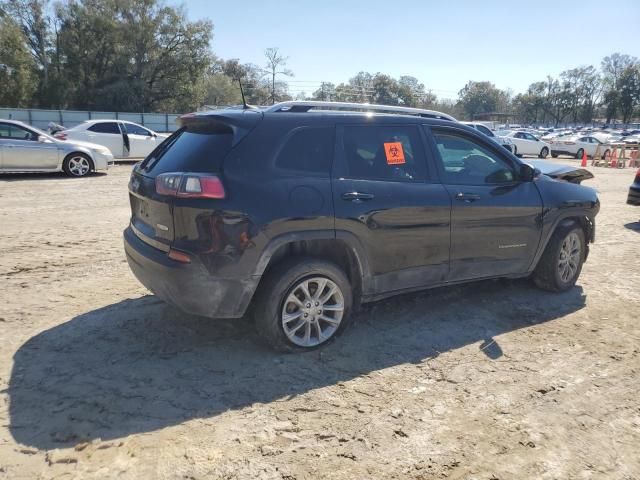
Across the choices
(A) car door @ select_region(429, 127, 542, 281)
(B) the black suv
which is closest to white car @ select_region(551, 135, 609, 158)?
(A) car door @ select_region(429, 127, 542, 281)

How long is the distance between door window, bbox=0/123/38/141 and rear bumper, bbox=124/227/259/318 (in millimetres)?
10792

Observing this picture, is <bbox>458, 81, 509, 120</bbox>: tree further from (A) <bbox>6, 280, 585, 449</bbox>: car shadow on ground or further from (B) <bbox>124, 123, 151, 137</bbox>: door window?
(A) <bbox>6, 280, 585, 449</bbox>: car shadow on ground

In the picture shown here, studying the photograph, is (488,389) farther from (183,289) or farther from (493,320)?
(183,289)

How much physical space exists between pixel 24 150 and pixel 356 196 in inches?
450

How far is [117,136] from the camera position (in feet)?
56.5

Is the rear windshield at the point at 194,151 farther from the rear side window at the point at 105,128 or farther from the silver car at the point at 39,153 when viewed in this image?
the rear side window at the point at 105,128

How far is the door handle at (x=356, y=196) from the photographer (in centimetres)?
382

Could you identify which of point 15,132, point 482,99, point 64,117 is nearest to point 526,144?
point 15,132

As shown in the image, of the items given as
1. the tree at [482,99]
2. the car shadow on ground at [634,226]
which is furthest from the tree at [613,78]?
the car shadow on ground at [634,226]

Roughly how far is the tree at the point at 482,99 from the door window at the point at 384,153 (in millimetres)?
134270

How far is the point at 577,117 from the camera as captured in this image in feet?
393

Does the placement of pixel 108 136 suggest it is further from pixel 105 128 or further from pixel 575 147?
pixel 575 147

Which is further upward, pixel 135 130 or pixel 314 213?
pixel 135 130

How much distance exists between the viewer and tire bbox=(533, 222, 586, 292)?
5.28 metres
